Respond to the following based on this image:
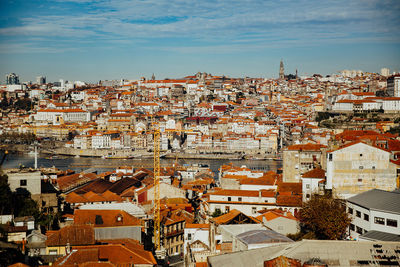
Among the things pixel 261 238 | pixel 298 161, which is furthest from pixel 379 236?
pixel 298 161

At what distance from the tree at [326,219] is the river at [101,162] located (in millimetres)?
16835

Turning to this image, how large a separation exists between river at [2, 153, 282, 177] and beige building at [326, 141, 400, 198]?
52.5 ft

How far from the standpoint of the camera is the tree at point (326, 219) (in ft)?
18.1

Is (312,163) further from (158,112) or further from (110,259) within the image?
(158,112)

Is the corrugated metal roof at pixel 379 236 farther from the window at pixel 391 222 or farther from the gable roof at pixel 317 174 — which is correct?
the gable roof at pixel 317 174

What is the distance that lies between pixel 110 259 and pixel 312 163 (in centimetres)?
518

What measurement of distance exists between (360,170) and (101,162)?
21932 millimetres

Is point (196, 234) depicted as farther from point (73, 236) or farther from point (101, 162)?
point (101, 162)

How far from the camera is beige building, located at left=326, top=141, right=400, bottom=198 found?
6750 mm

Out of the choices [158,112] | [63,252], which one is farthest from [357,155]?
[158,112]

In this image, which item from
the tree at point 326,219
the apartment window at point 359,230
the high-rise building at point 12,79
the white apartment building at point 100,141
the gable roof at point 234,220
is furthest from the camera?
the high-rise building at point 12,79

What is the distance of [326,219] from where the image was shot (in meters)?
5.57

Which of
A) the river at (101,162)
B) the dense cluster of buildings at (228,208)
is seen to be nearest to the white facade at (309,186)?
the dense cluster of buildings at (228,208)

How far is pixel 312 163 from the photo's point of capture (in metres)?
9.05
